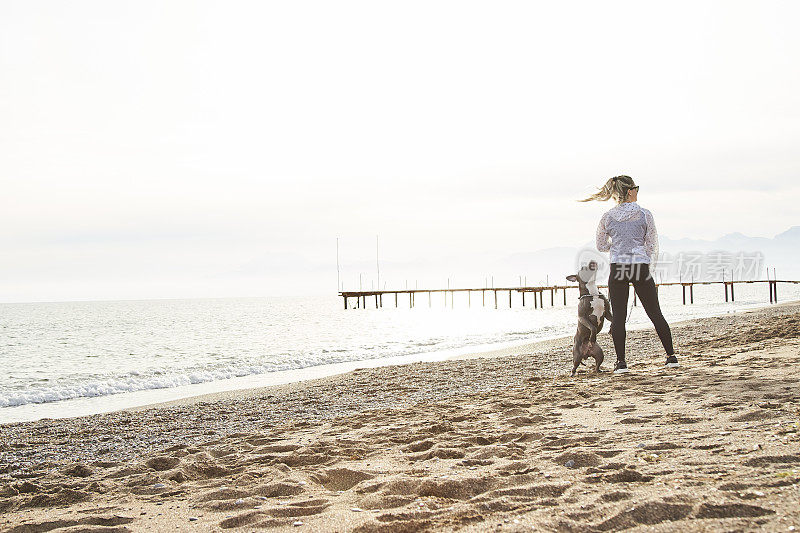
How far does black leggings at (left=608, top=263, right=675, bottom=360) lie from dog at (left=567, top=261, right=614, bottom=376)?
0.50 m

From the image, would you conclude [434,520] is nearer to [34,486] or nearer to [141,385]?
[34,486]

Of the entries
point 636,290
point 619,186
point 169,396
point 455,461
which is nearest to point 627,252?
point 636,290

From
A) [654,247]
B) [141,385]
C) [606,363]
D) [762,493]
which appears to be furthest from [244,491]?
[141,385]

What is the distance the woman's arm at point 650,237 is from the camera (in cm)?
646

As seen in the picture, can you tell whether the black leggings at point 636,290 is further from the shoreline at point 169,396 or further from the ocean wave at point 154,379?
the ocean wave at point 154,379

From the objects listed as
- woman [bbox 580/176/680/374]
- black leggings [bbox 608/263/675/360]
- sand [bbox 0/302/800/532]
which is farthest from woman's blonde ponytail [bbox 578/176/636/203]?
sand [bbox 0/302/800/532]

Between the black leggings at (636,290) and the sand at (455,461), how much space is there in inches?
20.4

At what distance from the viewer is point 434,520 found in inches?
93.0

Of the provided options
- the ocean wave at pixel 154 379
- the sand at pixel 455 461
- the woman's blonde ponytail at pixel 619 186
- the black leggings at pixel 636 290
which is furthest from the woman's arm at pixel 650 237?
the ocean wave at pixel 154 379

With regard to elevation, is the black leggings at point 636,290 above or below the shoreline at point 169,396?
above

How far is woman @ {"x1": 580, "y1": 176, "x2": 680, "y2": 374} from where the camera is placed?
639 cm

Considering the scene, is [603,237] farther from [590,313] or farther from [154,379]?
[154,379]

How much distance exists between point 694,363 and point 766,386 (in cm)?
221

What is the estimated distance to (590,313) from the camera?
7277 millimetres
